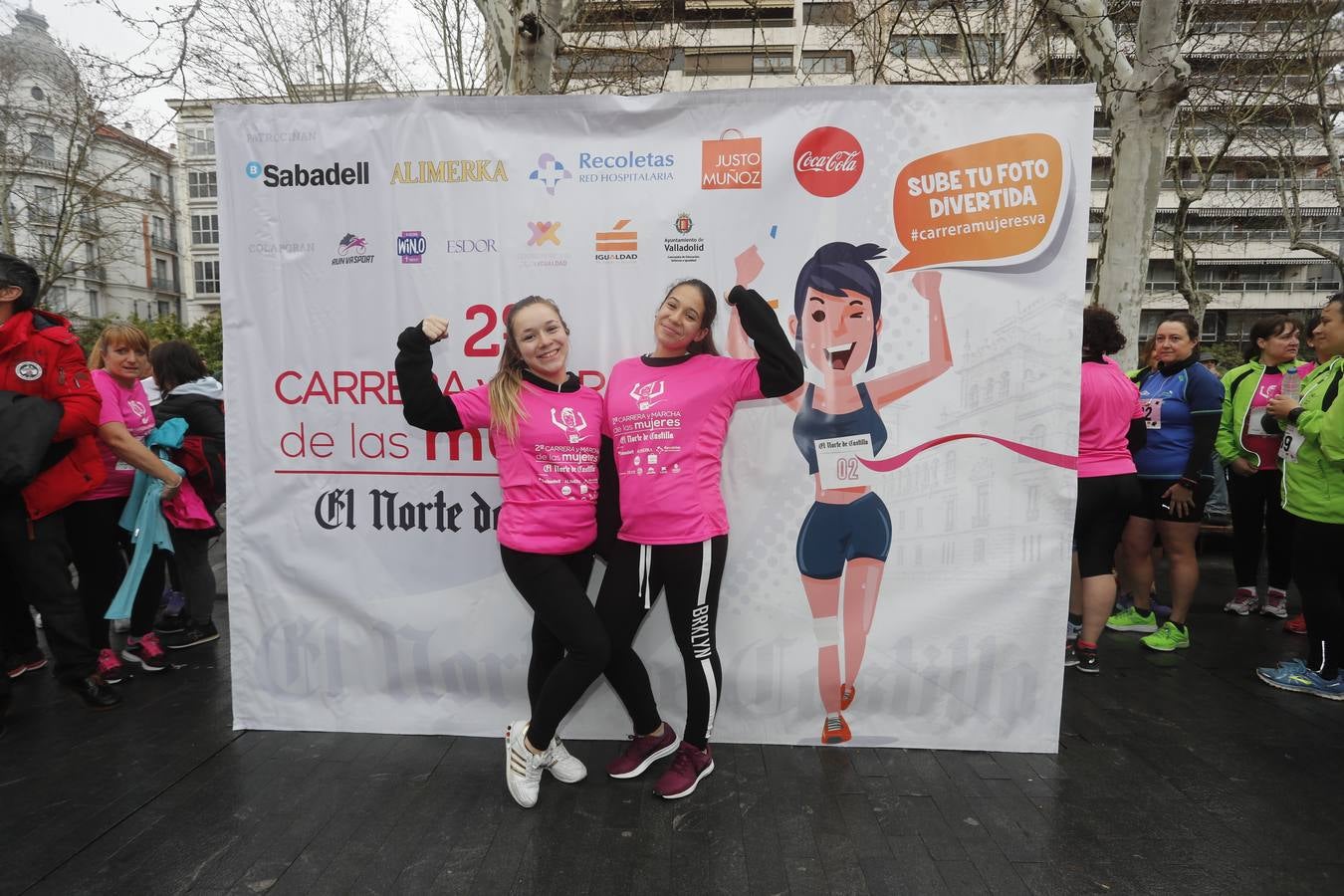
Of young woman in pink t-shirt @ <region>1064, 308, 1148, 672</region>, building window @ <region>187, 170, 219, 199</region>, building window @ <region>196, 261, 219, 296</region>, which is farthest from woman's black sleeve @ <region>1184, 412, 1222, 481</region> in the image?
building window @ <region>196, 261, 219, 296</region>

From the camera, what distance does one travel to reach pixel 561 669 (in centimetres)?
259

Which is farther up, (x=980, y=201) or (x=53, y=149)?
(x=53, y=149)

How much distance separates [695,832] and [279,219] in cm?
279

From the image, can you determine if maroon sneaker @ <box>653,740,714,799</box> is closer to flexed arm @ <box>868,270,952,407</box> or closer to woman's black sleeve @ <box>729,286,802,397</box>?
woman's black sleeve @ <box>729,286,802,397</box>

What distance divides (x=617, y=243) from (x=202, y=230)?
47522 mm

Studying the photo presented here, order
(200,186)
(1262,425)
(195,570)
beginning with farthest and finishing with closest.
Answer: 1. (200,186)
2. (1262,425)
3. (195,570)

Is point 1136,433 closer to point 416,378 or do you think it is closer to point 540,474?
point 540,474

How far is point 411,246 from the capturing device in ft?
10.0

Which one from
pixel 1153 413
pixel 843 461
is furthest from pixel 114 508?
pixel 1153 413

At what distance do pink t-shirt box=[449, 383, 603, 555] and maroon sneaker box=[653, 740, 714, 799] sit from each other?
0.84 meters

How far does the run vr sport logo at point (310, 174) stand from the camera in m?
3.05

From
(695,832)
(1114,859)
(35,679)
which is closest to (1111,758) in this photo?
(1114,859)

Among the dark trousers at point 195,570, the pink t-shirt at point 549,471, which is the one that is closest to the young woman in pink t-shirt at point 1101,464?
the pink t-shirt at point 549,471

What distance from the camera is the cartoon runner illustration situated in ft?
9.71
